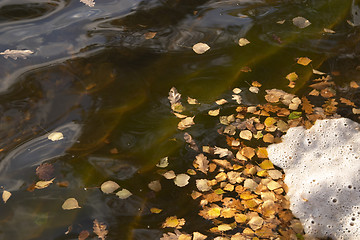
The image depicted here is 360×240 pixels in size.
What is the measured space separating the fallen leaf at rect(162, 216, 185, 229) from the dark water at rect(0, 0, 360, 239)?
0.03 m

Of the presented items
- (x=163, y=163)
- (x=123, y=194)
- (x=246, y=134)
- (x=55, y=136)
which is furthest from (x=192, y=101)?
(x=55, y=136)

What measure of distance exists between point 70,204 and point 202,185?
0.82m

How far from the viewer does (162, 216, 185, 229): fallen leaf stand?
2189 millimetres

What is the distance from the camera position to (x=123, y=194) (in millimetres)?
2297

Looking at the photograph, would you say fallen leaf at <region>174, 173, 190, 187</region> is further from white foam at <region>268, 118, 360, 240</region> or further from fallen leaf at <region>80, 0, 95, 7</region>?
fallen leaf at <region>80, 0, 95, 7</region>

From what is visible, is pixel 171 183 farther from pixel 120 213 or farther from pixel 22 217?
pixel 22 217

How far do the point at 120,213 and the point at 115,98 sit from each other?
0.91 m

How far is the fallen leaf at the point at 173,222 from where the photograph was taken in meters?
2.19

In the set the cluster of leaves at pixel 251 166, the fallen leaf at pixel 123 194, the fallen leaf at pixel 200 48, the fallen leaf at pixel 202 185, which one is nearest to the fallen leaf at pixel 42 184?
the fallen leaf at pixel 123 194

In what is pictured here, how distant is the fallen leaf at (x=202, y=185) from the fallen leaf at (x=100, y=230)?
0.63 meters

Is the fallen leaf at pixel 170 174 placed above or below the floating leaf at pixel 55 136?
below

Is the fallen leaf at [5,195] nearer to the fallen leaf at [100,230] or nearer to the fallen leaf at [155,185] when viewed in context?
the fallen leaf at [100,230]

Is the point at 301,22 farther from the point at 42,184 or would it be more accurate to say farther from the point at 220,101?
the point at 42,184

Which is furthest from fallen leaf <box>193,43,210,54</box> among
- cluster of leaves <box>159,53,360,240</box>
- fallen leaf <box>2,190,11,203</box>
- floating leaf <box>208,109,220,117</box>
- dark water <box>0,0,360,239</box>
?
fallen leaf <box>2,190,11,203</box>
